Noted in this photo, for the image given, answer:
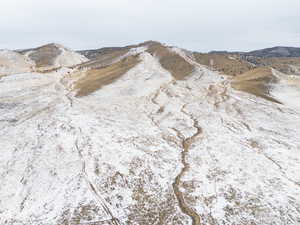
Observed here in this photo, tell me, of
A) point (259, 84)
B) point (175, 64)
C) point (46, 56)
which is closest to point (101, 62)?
point (175, 64)

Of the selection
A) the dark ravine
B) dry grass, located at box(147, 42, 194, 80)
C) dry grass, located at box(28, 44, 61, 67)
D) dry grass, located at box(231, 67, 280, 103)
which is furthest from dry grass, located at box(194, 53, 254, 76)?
dry grass, located at box(28, 44, 61, 67)

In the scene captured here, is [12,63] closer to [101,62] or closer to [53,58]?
[53,58]

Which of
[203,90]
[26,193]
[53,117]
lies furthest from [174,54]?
[26,193]

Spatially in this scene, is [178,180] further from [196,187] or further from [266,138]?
[266,138]

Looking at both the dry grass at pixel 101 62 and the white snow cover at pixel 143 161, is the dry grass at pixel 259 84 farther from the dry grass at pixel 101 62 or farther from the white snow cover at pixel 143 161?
the dry grass at pixel 101 62

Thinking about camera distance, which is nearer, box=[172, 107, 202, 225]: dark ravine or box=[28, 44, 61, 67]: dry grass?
box=[172, 107, 202, 225]: dark ravine

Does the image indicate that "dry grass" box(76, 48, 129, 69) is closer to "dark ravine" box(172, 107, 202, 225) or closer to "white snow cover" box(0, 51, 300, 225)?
"white snow cover" box(0, 51, 300, 225)
